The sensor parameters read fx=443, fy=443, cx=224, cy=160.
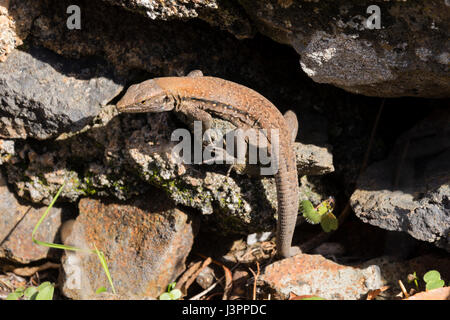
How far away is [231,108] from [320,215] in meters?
1.08

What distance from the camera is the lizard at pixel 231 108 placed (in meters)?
3.23

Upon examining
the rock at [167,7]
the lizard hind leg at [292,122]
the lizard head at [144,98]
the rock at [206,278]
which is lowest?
the rock at [206,278]

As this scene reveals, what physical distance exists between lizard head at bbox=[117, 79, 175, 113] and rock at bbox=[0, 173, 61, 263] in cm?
146

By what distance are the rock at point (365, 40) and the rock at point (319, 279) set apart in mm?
1351

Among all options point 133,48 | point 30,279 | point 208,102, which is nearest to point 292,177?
point 208,102

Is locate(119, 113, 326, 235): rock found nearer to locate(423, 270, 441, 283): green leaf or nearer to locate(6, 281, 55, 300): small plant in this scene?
locate(6, 281, 55, 300): small plant

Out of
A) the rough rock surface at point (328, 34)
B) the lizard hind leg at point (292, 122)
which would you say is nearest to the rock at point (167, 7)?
the rough rock surface at point (328, 34)

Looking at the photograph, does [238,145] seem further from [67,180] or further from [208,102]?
[67,180]

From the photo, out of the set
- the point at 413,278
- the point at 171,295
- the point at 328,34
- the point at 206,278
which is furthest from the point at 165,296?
the point at 328,34

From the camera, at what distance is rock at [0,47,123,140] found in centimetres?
323

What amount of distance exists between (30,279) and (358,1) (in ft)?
11.5

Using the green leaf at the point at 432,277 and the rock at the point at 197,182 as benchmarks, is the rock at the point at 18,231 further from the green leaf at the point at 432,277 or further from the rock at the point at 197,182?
the green leaf at the point at 432,277

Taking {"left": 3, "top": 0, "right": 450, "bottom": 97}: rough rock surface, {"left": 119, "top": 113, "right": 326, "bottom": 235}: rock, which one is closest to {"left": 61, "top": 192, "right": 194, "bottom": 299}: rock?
{"left": 119, "top": 113, "right": 326, "bottom": 235}: rock

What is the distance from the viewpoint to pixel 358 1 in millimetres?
2600
